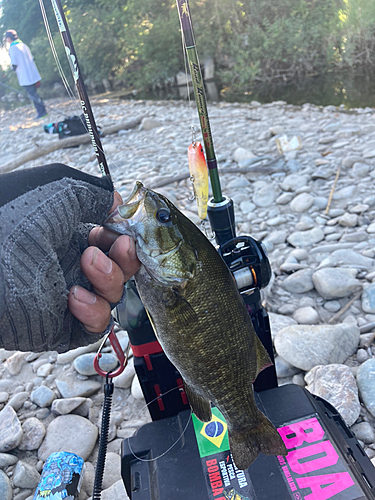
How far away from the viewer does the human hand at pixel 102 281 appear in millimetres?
1412

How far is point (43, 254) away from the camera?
126cm

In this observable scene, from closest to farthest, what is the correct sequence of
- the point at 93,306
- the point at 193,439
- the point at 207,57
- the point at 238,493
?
the point at 93,306
the point at 238,493
the point at 193,439
the point at 207,57

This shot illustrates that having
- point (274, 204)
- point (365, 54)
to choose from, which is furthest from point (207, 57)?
point (274, 204)

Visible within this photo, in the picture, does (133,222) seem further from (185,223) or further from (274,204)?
(274,204)

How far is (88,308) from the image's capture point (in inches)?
55.8

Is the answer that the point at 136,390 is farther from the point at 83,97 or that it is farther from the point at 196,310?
Result: the point at 83,97

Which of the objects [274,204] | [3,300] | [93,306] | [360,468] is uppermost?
[3,300]

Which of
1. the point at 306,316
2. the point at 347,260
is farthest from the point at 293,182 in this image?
the point at 306,316

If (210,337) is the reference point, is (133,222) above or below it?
above

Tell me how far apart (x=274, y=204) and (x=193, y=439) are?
13.3 ft

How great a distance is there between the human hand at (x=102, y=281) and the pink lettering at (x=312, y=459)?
1.00m

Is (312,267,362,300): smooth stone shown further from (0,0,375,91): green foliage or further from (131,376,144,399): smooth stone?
(0,0,375,91): green foliage

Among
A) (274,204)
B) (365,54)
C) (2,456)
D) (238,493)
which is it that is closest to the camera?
(238,493)

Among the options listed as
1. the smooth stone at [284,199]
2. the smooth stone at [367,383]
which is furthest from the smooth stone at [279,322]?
the smooth stone at [284,199]
